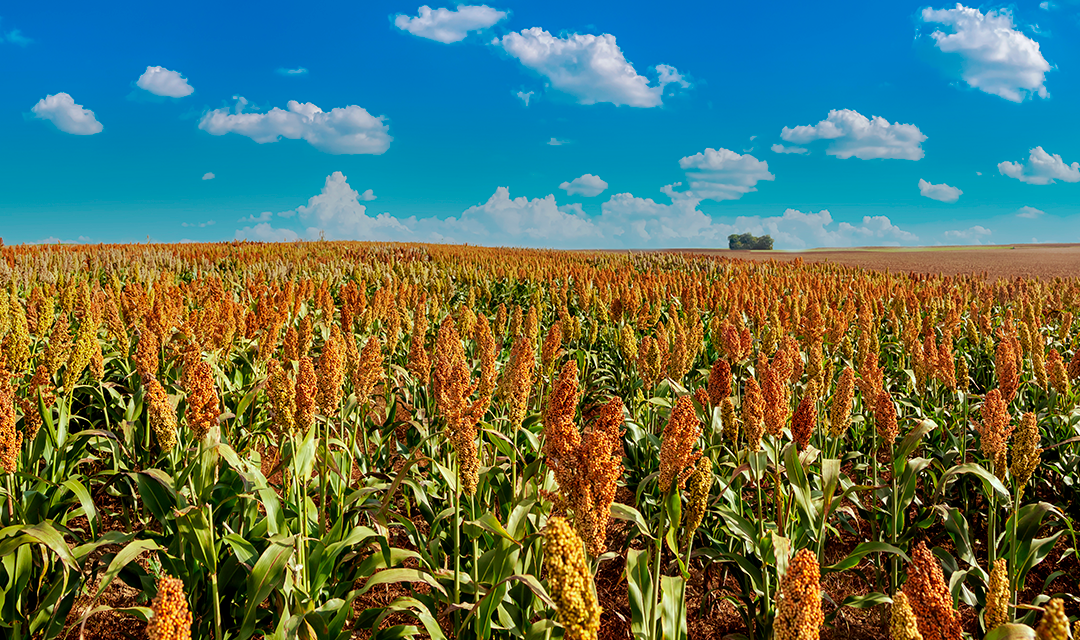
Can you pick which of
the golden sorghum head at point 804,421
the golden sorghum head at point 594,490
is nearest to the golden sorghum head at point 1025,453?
the golden sorghum head at point 804,421

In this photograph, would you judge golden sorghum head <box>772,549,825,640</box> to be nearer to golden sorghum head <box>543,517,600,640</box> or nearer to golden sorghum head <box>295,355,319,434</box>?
golden sorghum head <box>543,517,600,640</box>

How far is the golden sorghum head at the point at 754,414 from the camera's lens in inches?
101

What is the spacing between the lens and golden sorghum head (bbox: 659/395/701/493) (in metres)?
1.95

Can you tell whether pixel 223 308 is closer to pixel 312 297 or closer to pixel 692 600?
pixel 692 600

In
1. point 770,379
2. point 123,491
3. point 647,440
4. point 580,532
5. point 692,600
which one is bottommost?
point 692,600

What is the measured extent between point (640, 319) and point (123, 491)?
184 inches

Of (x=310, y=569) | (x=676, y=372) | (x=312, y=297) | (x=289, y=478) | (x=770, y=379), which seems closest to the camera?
(x=770, y=379)

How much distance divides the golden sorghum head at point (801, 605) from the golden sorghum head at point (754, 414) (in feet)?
4.45

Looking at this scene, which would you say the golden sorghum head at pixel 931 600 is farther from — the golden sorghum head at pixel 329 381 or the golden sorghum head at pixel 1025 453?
the golden sorghum head at pixel 329 381

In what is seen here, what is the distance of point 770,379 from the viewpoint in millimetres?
2564

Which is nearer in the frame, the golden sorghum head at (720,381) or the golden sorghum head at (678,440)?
the golden sorghum head at (678,440)

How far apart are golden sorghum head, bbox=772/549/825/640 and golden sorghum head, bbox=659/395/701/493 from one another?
713 mm

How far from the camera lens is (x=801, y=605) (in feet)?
4.00

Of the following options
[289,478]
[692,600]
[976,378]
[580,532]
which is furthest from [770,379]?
[976,378]
